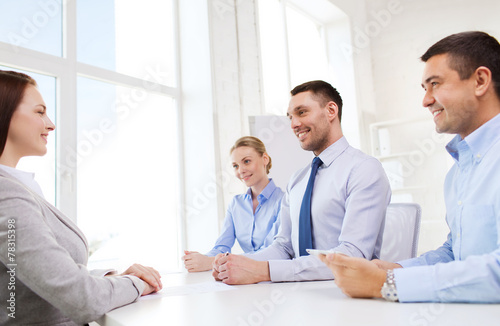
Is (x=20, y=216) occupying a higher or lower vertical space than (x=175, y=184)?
lower

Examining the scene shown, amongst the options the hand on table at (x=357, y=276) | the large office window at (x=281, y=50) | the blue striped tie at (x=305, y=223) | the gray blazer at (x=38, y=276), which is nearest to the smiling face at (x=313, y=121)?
the blue striped tie at (x=305, y=223)

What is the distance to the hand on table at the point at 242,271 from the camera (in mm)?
1277

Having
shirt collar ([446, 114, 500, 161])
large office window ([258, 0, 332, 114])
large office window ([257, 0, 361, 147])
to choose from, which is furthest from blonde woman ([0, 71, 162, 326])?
large office window ([258, 0, 332, 114])

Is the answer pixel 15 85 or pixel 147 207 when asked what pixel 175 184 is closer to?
pixel 147 207

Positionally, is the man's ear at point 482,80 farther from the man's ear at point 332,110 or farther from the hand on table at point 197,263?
the hand on table at point 197,263

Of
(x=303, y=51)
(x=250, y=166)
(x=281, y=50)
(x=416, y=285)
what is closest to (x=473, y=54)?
(x=416, y=285)

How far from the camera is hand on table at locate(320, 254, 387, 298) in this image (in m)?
0.92

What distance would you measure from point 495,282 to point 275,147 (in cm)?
293

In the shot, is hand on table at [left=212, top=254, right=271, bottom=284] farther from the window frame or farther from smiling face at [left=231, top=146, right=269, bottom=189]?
the window frame

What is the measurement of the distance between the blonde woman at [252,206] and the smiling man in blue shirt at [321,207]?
25.1 inches

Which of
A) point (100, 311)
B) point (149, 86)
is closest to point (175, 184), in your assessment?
point (149, 86)

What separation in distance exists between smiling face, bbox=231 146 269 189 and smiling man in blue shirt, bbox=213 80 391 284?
29.2 inches

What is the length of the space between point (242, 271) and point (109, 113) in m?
2.31

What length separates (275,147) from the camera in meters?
3.70
